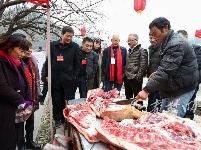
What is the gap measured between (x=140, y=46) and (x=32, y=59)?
292 cm

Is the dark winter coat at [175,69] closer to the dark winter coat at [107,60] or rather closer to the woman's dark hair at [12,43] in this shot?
the woman's dark hair at [12,43]

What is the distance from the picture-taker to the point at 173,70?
335cm

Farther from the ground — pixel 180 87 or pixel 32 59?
pixel 32 59

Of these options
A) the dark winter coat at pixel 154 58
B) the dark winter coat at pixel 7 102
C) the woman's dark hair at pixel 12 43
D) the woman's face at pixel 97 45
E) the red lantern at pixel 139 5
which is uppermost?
the red lantern at pixel 139 5

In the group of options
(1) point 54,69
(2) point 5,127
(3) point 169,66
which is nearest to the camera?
(2) point 5,127

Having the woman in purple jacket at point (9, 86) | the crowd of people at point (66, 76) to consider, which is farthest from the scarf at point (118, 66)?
the woman in purple jacket at point (9, 86)

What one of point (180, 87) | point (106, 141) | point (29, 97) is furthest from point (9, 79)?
point (180, 87)

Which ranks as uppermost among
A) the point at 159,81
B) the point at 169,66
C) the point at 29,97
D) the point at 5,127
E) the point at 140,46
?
the point at 140,46

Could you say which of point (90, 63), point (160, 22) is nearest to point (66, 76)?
point (90, 63)

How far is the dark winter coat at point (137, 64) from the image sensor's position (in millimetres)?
6031

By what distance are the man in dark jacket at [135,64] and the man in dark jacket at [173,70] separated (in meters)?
2.20

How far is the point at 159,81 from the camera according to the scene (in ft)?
11.1

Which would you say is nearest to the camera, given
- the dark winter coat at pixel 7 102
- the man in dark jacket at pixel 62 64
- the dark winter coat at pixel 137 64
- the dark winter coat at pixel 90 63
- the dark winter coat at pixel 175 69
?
the dark winter coat at pixel 7 102

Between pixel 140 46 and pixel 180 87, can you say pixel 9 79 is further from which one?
pixel 140 46
